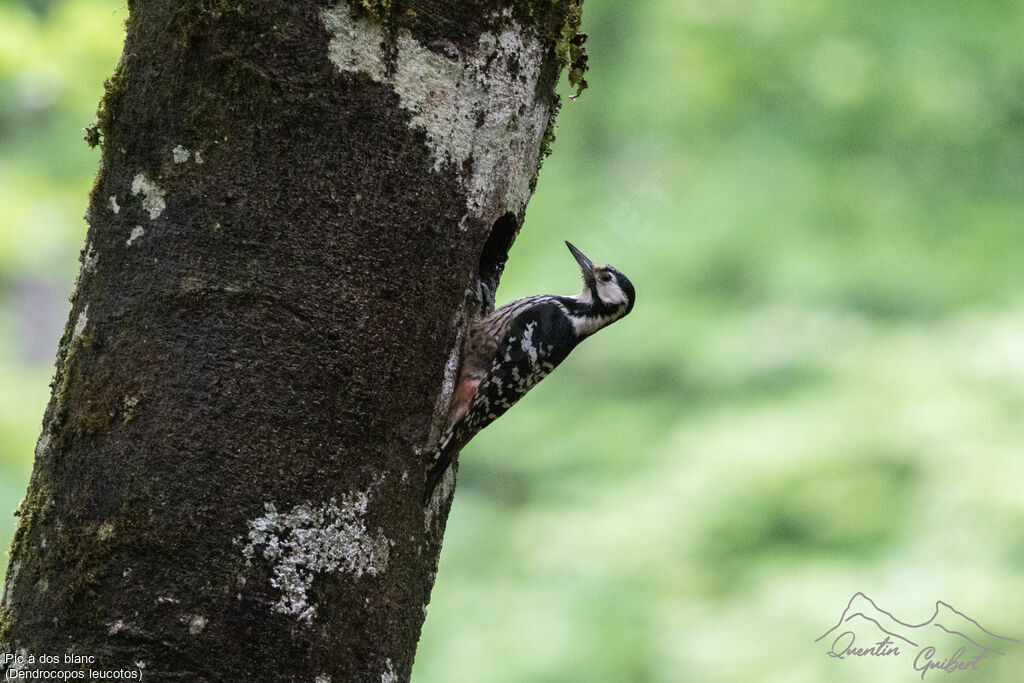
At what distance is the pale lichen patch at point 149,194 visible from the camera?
2.23 meters

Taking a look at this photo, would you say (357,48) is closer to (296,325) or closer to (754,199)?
(296,325)

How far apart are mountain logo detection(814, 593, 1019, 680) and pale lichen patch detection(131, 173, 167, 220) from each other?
4592mm

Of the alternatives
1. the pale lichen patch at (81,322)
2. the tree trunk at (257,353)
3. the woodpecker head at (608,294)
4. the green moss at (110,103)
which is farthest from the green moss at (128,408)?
the woodpecker head at (608,294)

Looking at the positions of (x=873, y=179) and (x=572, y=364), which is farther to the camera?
(x=572, y=364)

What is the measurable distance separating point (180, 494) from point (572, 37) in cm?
162

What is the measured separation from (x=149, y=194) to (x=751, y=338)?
A: 5.13 meters

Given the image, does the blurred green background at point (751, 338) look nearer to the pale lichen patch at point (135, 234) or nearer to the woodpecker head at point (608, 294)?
the woodpecker head at point (608, 294)

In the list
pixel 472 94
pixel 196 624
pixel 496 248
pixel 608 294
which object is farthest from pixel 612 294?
pixel 196 624

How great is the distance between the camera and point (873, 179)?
6863mm

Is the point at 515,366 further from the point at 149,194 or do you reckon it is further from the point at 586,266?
the point at 149,194

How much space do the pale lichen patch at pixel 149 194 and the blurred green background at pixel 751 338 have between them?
4312mm

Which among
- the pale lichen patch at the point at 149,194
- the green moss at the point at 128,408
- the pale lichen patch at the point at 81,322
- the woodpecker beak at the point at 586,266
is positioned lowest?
the green moss at the point at 128,408

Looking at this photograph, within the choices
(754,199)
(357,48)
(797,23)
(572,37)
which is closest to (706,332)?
(754,199)

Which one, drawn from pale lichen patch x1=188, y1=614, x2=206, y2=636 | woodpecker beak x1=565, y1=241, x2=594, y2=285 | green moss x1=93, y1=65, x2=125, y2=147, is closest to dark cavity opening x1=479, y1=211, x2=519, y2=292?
green moss x1=93, y1=65, x2=125, y2=147
